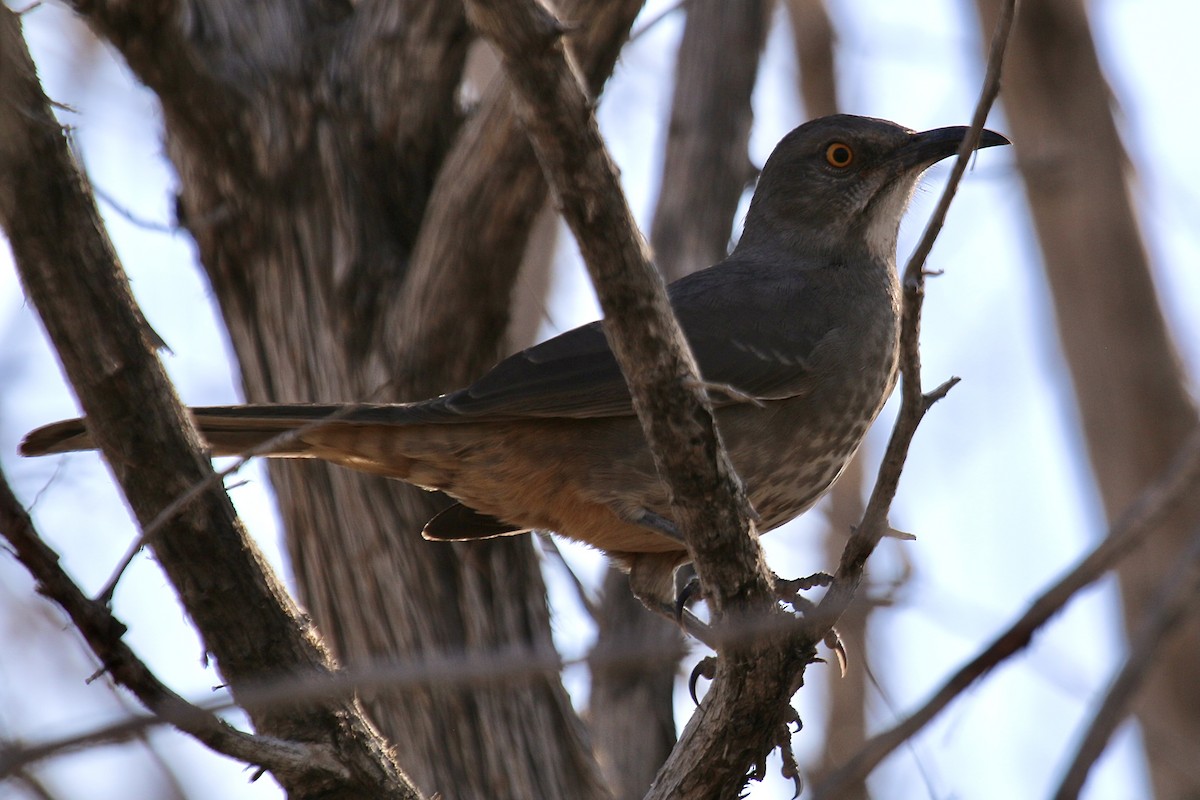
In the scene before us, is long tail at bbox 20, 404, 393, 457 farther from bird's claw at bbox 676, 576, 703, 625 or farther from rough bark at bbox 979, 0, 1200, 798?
rough bark at bbox 979, 0, 1200, 798

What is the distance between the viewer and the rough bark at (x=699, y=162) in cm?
518

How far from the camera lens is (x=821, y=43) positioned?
788 cm

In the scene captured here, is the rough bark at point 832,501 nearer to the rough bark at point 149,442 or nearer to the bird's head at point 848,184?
the bird's head at point 848,184

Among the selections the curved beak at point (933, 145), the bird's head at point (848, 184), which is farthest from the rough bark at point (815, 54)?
the curved beak at point (933, 145)

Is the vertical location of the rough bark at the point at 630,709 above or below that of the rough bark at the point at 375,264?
below

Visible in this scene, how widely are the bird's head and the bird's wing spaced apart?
1.09 ft

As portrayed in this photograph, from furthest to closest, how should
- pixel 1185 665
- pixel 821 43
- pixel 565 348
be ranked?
pixel 821 43 → pixel 1185 665 → pixel 565 348

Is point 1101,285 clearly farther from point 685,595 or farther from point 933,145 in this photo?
point 685,595

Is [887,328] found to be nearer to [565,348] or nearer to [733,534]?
[565,348]

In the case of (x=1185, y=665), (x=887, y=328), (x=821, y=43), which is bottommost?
(x=1185, y=665)

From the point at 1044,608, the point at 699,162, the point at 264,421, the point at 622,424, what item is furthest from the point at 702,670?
the point at 699,162

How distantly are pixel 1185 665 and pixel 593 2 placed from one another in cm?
382

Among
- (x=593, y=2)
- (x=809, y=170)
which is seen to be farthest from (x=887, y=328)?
(x=593, y=2)

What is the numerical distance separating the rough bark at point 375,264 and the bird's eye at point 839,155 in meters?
0.96
